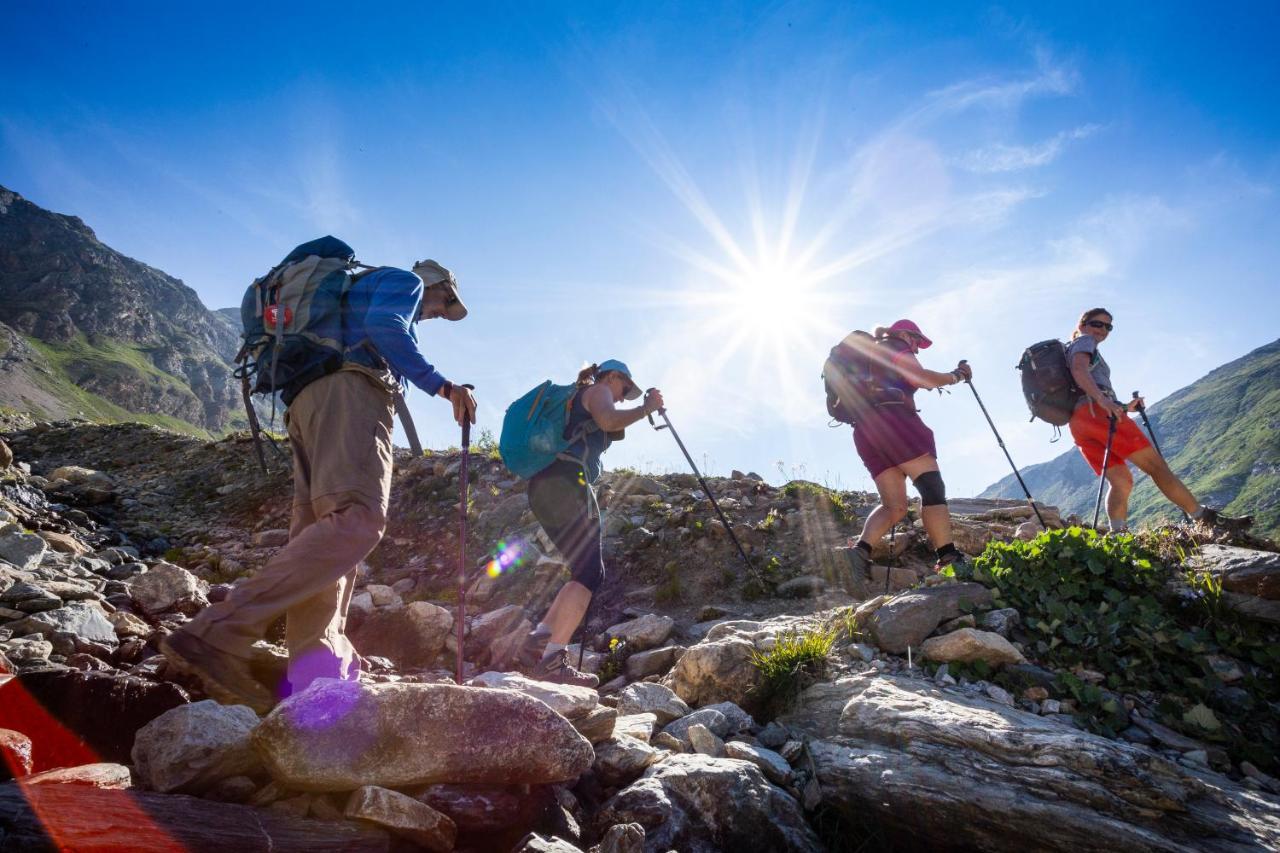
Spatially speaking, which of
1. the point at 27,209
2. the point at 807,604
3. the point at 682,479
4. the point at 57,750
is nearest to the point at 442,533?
the point at 682,479

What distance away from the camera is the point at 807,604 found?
7.04 metres

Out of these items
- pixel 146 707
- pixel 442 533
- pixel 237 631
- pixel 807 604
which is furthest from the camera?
pixel 442 533

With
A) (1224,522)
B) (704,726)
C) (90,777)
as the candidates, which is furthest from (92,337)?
(1224,522)

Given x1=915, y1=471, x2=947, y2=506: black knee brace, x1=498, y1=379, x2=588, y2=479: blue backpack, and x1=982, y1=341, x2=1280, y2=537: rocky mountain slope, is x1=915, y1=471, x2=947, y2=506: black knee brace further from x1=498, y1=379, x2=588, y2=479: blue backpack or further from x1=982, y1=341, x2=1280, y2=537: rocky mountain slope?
x1=982, y1=341, x2=1280, y2=537: rocky mountain slope

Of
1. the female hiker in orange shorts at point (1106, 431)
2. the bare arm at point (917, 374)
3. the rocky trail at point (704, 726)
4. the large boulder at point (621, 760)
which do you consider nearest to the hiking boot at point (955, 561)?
the rocky trail at point (704, 726)

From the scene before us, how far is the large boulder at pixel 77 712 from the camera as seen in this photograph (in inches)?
92.5

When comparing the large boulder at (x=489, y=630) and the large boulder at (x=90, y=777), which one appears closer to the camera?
the large boulder at (x=90, y=777)

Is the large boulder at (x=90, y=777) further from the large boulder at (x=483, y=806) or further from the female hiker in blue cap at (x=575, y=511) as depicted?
the female hiker in blue cap at (x=575, y=511)

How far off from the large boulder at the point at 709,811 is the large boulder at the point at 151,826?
3.43 feet

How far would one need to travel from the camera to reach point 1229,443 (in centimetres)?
14250

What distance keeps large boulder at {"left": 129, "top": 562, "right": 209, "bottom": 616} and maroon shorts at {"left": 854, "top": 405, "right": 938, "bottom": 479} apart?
648 cm

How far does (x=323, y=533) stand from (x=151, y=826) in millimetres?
1434

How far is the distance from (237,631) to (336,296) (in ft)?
6.08

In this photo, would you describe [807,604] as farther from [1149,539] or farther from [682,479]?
[682,479]
